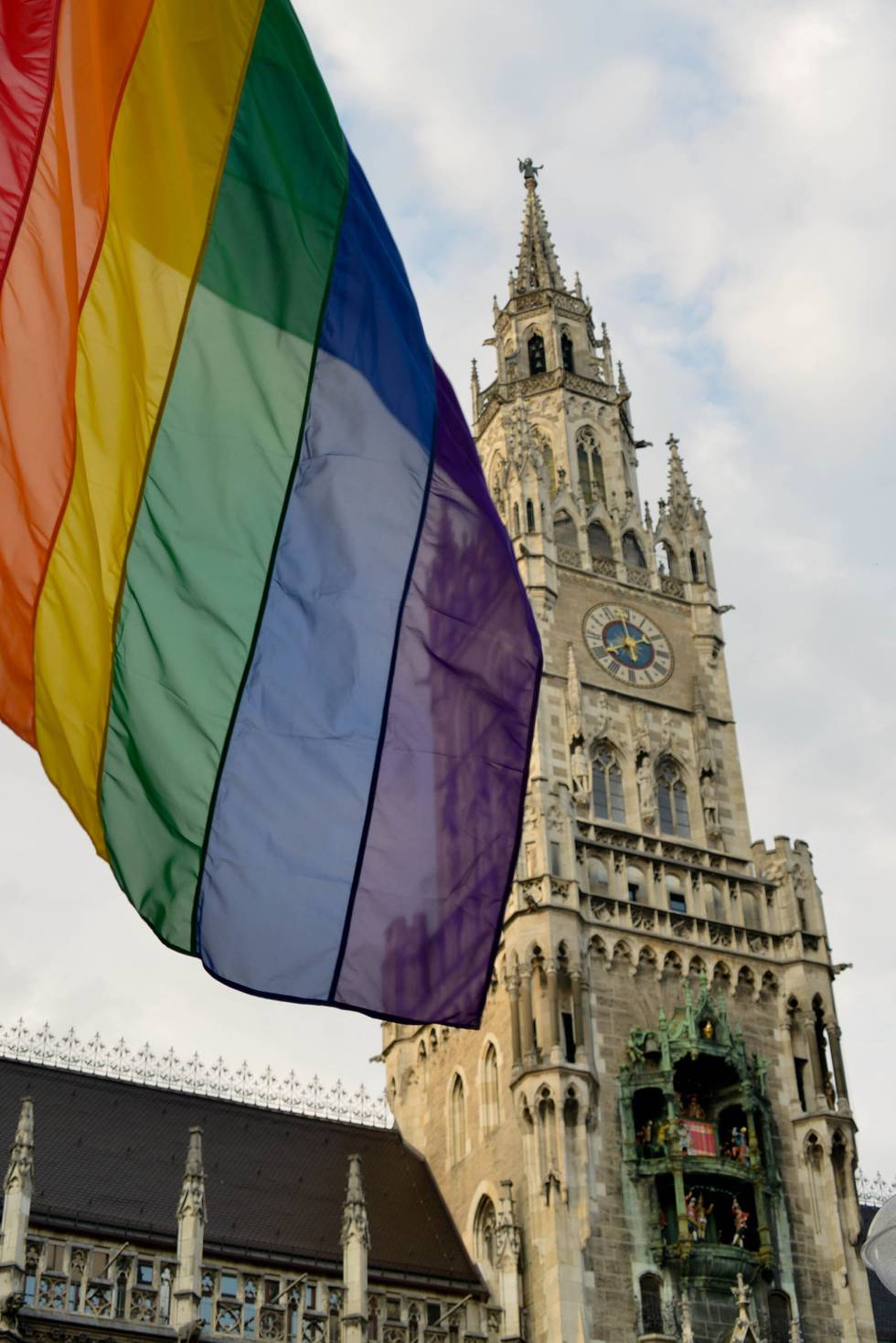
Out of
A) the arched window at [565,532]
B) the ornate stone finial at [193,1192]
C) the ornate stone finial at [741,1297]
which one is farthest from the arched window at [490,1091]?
the arched window at [565,532]

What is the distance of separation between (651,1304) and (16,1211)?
41.1ft

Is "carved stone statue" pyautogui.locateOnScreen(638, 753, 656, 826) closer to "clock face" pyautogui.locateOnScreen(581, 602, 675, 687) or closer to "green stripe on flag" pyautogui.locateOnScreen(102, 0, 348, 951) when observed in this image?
"clock face" pyautogui.locateOnScreen(581, 602, 675, 687)

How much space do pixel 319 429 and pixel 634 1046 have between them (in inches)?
1018

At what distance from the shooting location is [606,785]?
42.9 m

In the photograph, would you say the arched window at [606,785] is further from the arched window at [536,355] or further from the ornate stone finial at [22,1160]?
the ornate stone finial at [22,1160]

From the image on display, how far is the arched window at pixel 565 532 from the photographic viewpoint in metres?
47.1

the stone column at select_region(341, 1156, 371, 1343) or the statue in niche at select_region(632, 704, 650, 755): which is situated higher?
the statue in niche at select_region(632, 704, 650, 755)

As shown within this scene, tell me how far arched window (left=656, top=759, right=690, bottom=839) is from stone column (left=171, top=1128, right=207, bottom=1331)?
15951 millimetres

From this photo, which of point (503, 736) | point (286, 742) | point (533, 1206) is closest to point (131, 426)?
point (286, 742)

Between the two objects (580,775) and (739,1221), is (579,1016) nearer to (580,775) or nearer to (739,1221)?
(739,1221)

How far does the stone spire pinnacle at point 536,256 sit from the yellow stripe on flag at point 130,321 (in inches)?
1727

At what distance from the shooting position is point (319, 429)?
1344 centimetres

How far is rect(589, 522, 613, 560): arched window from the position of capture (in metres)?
47.7

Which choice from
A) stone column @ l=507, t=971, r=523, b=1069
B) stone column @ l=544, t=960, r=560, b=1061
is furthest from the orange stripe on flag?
stone column @ l=507, t=971, r=523, b=1069
